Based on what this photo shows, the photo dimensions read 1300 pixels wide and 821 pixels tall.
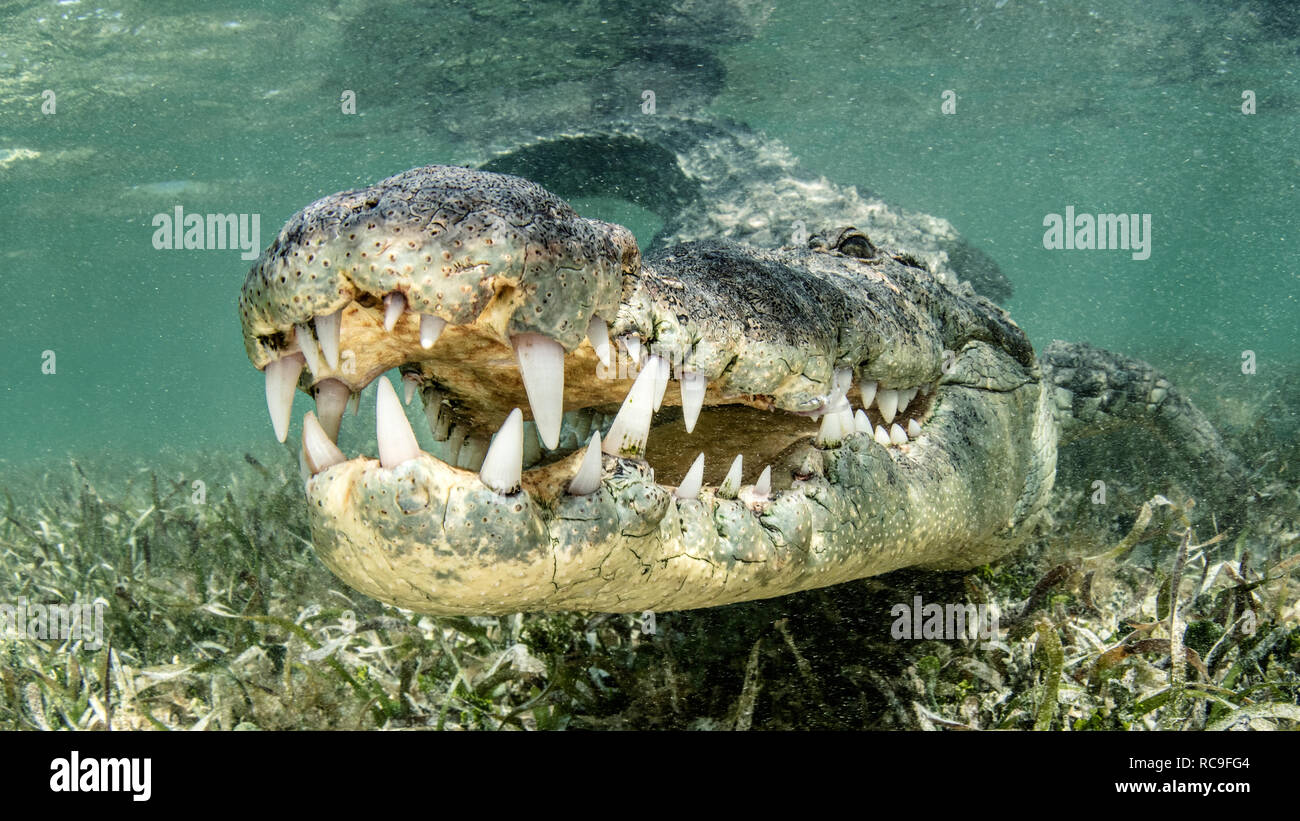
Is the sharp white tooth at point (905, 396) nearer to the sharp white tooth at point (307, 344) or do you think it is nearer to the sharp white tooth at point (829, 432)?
the sharp white tooth at point (829, 432)

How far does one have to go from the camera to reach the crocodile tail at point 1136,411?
5566 millimetres

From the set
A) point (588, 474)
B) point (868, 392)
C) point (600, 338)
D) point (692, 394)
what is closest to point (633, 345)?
point (600, 338)

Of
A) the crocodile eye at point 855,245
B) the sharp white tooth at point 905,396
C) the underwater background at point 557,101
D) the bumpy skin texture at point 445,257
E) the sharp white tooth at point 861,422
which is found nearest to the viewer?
the bumpy skin texture at point 445,257

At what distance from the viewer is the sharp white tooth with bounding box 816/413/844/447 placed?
2.11 meters

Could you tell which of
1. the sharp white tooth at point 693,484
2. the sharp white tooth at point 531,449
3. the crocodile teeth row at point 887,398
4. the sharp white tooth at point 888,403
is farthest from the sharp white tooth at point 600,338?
the sharp white tooth at point 888,403

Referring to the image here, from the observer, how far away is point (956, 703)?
2.53 meters

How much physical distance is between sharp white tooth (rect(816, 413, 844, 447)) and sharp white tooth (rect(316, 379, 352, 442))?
123cm

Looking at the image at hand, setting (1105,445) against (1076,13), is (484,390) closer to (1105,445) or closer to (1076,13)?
(1105,445)

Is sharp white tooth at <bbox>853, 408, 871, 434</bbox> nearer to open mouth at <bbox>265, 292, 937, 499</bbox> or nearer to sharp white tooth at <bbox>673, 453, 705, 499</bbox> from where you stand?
open mouth at <bbox>265, 292, 937, 499</bbox>

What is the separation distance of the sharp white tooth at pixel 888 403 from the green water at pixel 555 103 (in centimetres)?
1256

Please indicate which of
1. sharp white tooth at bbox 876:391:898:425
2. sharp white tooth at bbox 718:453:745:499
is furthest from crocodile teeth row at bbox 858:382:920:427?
sharp white tooth at bbox 718:453:745:499

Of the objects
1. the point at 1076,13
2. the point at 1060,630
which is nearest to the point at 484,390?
the point at 1060,630
